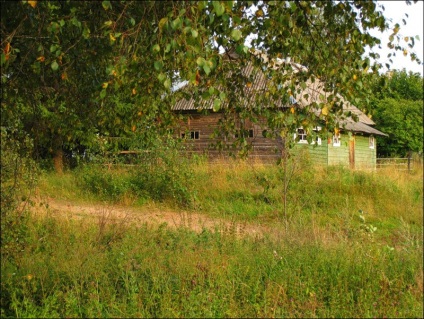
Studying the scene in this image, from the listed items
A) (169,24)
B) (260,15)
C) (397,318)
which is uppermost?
(260,15)

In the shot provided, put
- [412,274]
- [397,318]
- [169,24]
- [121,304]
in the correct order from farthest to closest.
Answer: [412,274]
[121,304]
[397,318]
[169,24]

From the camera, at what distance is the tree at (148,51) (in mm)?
4340

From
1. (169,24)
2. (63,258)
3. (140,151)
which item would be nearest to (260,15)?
(169,24)

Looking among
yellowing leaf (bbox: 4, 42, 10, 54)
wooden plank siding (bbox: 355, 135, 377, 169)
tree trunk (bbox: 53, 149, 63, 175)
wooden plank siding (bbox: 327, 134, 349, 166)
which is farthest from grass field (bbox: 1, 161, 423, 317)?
wooden plank siding (bbox: 355, 135, 377, 169)

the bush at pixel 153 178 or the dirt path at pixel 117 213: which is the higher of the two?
the bush at pixel 153 178

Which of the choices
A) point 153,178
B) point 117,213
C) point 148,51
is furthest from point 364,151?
point 148,51

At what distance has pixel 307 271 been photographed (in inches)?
212

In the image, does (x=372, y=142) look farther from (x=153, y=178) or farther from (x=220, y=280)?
(x=220, y=280)

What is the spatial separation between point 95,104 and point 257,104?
1.84 meters

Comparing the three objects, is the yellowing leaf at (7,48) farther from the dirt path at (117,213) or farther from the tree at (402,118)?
the tree at (402,118)

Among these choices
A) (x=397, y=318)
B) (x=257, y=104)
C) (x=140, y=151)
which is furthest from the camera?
(x=140, y=151)

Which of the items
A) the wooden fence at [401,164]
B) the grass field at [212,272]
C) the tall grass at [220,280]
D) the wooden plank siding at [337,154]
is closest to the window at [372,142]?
the wooden plank siding at [337,154]

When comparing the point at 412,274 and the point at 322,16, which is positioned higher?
the point at 322,16

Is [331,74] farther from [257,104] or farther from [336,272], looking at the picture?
[336,272]
